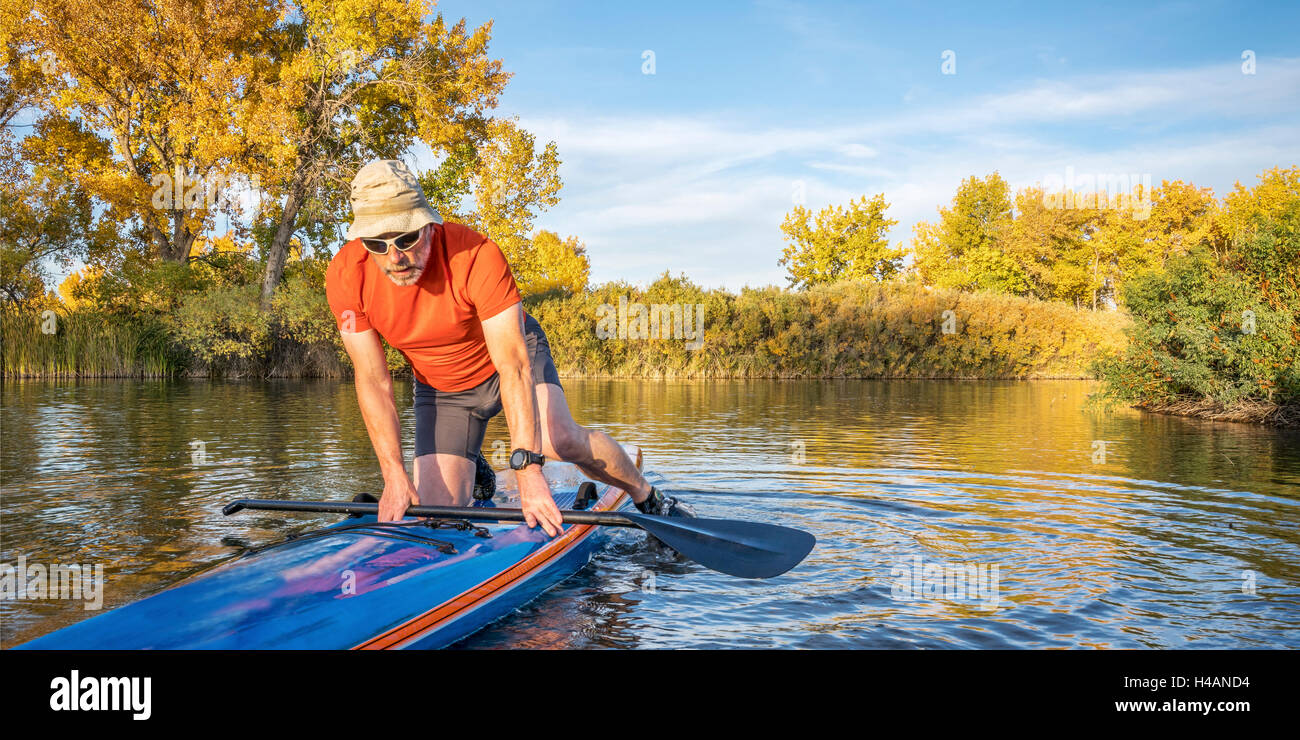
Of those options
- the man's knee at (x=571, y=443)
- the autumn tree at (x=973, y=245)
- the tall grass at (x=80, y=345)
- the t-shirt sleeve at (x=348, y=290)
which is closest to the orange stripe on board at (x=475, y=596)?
the man's knee at (x=571, y=443)

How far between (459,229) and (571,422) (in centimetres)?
122

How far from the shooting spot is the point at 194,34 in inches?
1031

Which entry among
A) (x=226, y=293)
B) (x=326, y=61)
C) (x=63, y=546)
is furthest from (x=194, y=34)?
(x=63, y=546)

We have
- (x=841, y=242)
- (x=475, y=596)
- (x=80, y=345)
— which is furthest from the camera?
(x=841, y=242)

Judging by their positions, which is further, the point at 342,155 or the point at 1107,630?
the point at 342,155

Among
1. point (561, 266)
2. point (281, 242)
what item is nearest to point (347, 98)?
point (281, 242)

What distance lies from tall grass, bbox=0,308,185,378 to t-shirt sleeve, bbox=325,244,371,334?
74.4 ft

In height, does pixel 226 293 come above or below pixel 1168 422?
above

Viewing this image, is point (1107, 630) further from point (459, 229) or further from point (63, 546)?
point (63, 546)

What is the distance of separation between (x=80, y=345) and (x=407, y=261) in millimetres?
25225

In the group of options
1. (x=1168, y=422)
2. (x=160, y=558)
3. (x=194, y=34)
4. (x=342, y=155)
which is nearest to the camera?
(x=160, y=558)

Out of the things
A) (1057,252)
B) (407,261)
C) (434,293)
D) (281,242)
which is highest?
(1057,252)

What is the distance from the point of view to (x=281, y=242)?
28.7 m

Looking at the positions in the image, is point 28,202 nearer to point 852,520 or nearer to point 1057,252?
point 852,520
